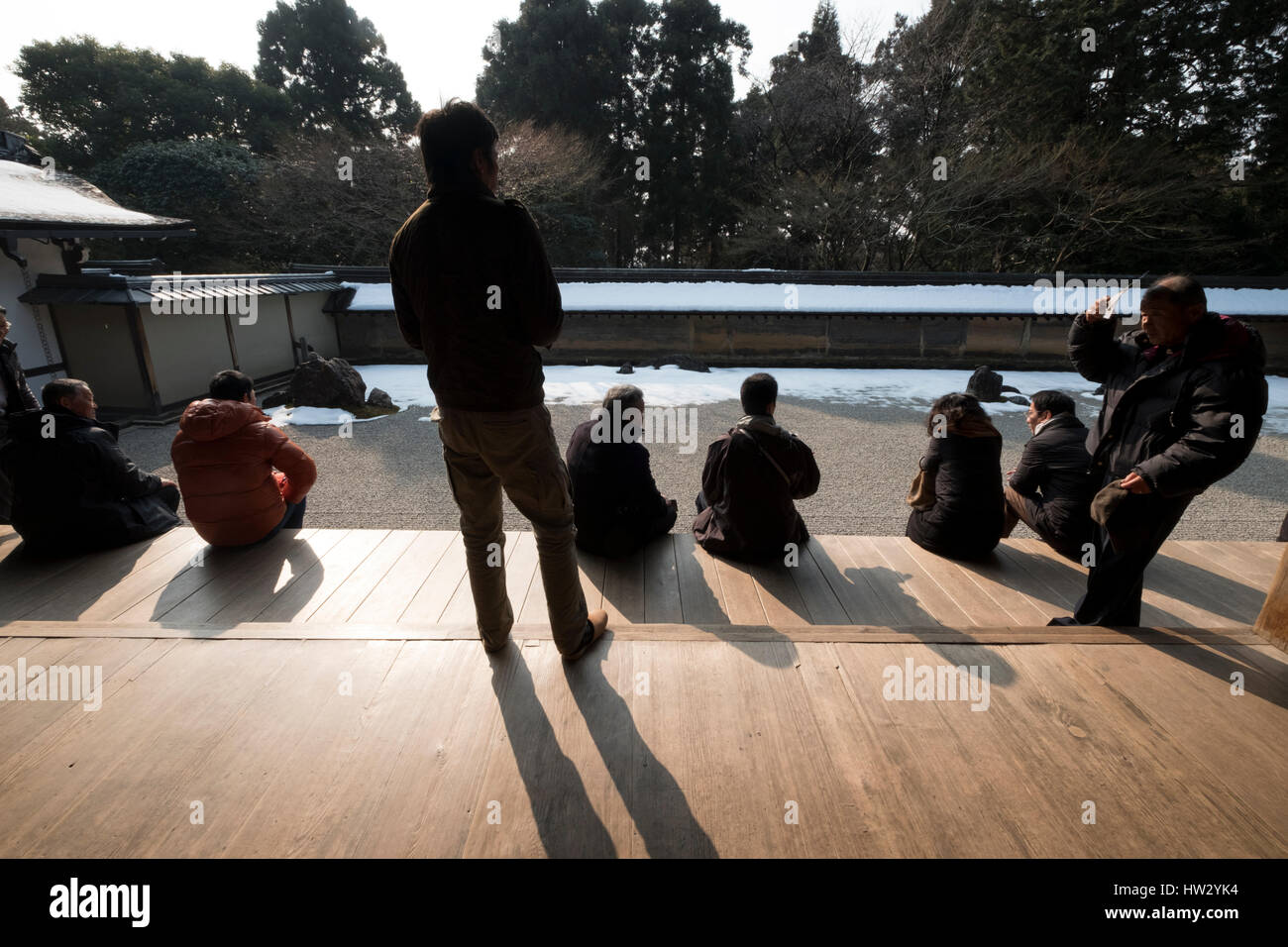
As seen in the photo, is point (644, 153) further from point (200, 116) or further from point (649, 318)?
point (200, 116)

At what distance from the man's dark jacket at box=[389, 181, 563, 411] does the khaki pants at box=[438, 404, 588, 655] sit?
0.25 feet

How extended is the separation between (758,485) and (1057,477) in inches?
75.2

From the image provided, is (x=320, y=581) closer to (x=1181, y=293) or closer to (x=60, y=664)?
(x=60, y=664)

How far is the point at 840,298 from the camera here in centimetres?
1280

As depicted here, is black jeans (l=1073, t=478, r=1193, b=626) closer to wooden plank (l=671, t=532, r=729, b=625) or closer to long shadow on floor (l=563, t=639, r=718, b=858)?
wooden plank (l=671, t=532, r=729, b=625)

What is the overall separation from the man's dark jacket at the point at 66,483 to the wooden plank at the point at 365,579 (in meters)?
1.40

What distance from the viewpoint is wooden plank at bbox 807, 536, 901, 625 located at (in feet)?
9.52

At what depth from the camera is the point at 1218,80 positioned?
14.1 m

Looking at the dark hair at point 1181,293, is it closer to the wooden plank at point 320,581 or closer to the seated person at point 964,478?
the seated person at point 964,478

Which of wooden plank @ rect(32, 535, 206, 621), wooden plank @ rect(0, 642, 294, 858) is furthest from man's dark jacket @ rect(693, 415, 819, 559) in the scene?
wooden plank @ rect(32, 535, 206, 621)

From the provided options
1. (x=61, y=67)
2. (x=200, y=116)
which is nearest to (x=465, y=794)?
(x=200, y=116)

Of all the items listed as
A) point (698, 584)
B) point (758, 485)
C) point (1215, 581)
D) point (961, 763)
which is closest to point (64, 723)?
point (698, 584)

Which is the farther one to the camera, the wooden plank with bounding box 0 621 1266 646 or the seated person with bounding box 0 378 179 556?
the seated person with bounding box 0 378 179 556
